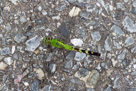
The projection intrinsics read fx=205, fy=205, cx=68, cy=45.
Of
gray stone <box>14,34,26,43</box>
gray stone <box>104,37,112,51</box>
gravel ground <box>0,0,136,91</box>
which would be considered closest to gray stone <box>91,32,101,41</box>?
gravel ground <box>0,0,136,91</box>

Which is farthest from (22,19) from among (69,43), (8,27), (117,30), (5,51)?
(117,30)

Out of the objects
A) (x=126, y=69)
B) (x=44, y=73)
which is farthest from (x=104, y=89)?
(x=44, y=73)

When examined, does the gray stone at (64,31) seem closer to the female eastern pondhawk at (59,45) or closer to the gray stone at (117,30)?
the female eastern pondhawk at (59,45)

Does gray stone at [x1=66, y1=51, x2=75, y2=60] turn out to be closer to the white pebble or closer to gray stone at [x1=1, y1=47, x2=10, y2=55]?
the white pebble

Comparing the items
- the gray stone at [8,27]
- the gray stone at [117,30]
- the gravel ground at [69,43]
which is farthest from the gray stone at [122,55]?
the gray stone at [8,27]

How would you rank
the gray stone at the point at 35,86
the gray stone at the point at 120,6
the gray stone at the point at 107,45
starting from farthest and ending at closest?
1. the gray stone at the point at 120,6
2. the gray stone at the point at 107,45
3. the gray stone at the point at 35,86

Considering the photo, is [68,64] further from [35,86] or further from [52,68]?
[35,86]

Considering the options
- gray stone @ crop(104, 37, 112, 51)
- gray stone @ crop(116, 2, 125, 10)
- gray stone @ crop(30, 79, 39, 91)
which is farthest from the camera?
gray stone @ crop(116, 2, 125, 10)
